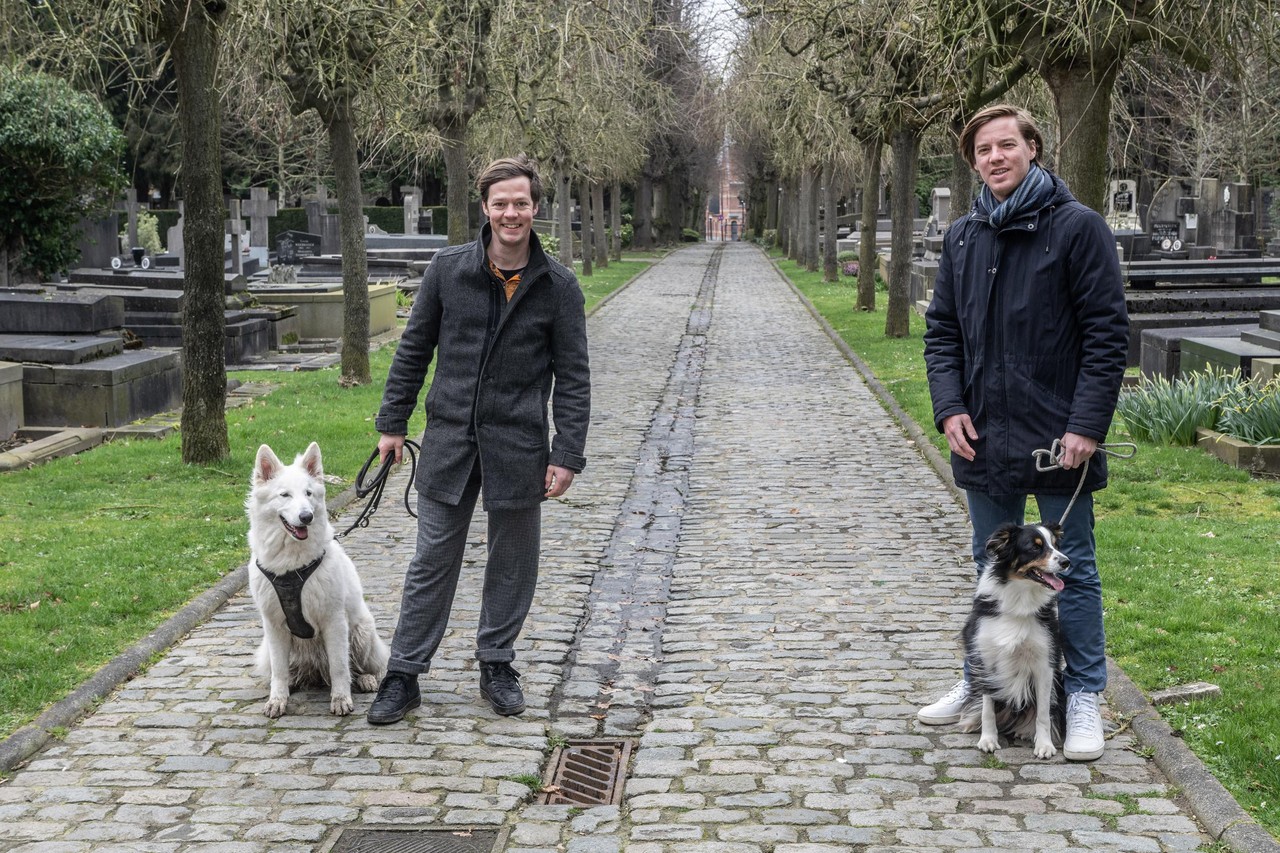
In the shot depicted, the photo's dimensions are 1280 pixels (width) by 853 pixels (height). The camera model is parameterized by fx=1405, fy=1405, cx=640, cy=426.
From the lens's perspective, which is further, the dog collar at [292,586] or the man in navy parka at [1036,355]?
the dog collar at [292,586]

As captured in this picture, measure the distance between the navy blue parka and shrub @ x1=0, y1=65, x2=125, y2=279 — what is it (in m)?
22.5

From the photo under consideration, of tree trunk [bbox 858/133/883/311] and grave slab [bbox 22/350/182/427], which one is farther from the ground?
tree trunk [bbox 858/133/883/311]

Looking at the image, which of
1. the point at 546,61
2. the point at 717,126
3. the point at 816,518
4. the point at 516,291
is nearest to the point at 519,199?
the point at 516,291

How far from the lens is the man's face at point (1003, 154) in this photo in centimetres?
527

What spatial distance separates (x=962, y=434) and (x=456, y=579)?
7.13 ft

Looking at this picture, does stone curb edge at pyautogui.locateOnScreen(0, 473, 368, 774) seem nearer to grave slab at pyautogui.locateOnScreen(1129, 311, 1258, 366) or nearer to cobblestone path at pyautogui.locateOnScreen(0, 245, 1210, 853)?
cobblestone path at pyautogui.locateOnScreen(0, 245, 1210, 853)

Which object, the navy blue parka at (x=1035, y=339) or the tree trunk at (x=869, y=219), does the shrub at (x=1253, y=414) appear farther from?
the tree trunk at (x=869, y=219)

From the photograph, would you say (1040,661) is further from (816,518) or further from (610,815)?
(816,518)

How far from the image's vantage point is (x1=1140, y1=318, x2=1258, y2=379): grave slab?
49.5 ft

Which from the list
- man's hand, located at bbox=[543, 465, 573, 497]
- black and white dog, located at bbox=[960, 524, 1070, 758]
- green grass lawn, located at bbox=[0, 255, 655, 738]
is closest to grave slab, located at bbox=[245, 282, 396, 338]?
green grass lawn, located at bbox=[0, 255, 655, 738]

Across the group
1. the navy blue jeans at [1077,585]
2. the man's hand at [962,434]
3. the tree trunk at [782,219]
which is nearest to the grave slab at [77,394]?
the man's hand at [962,434]

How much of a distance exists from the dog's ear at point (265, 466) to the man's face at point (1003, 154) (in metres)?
2.99

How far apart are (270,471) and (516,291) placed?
4.05 feet

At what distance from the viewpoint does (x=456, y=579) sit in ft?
19.5
